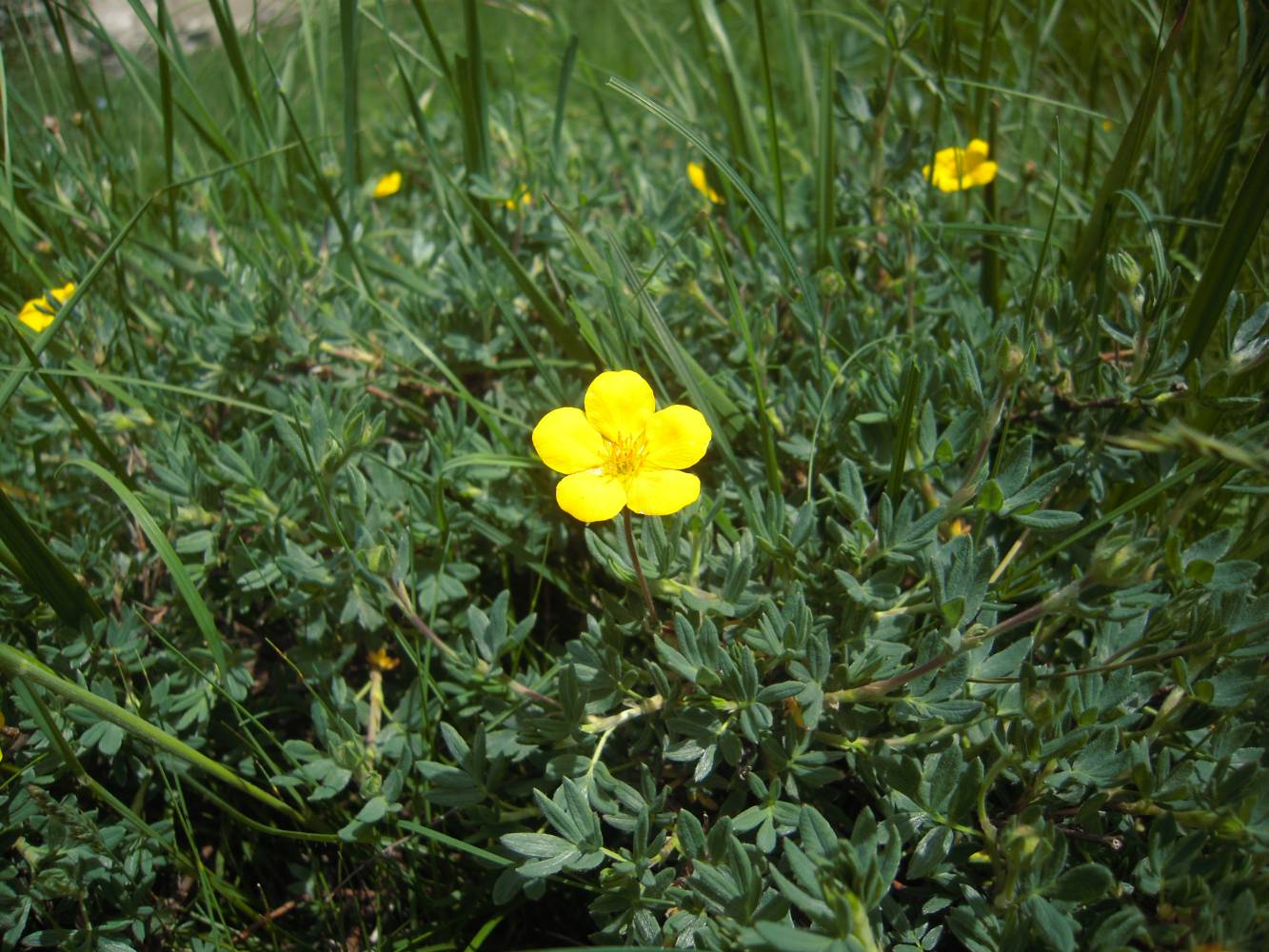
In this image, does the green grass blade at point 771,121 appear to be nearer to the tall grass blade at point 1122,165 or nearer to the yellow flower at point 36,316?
the tall grass blade at point 1122,165

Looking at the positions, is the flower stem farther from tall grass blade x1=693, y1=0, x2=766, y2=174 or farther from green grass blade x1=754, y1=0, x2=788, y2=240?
tall grass blade x1=693, y1=0, x2=766, y2=174

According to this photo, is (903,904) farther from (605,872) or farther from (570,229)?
(570,229)

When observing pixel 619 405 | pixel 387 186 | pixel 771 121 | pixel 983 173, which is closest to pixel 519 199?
pixel 771 121

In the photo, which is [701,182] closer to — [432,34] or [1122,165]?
[432,34]

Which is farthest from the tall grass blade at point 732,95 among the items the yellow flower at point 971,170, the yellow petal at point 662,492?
the yellow petal at point 662,492

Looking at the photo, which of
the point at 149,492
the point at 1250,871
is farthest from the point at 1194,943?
the point at 149,492

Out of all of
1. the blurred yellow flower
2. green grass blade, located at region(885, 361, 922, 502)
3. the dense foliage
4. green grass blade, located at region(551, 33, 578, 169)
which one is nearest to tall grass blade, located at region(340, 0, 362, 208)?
the dense foliage

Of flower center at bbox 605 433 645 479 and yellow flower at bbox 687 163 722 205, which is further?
yellow flower at bbox 687 163 722 205
